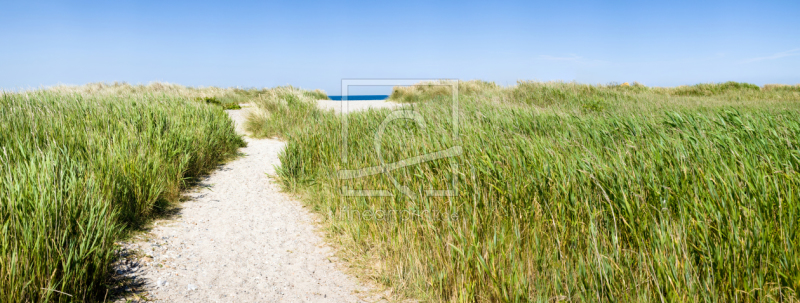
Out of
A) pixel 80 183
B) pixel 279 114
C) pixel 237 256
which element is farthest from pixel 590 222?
pixel 279 114

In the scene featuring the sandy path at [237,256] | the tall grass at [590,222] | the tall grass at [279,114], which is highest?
the tall grass at [279,114]

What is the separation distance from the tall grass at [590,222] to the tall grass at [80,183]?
72.8 inches

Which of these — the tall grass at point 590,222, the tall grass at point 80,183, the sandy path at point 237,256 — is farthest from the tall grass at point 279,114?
the tall grass at point 590,222

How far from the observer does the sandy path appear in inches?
119

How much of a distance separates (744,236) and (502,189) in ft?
4.82

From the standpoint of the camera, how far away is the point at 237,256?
3.67 meters

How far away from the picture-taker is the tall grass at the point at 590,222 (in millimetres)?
2047

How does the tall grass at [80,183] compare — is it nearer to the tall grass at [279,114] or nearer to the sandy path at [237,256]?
the sandy path at [237,256]


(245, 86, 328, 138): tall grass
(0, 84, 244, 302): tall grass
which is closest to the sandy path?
(0, 84, 244, 302): tall grass

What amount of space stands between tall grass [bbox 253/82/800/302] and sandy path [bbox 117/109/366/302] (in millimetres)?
343

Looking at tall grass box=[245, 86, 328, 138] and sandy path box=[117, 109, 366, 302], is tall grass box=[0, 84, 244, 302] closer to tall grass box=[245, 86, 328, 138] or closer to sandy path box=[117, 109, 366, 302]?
sandy path box=[117, 109, 366, 302]

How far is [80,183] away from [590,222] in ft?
12.0

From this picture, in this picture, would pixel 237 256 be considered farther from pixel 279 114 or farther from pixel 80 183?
pixel 279 114

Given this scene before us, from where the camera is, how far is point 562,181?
10.1ft
